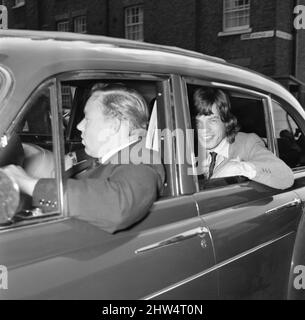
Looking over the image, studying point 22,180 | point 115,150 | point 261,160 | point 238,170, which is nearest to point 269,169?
point 261,160

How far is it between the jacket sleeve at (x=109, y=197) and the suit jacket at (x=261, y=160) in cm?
100

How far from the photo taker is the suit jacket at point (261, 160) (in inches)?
104

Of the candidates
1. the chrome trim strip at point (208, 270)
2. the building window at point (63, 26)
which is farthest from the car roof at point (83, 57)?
the building window at point (63, 26)

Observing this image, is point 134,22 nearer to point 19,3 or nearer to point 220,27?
point 220,27

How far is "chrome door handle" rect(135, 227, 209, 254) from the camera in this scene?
5.94ft

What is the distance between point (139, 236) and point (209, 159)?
120 cm

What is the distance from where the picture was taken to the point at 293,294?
282cm

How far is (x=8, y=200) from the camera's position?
1.44 meters

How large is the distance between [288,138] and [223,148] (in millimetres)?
614

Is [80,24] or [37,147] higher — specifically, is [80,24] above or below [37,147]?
above

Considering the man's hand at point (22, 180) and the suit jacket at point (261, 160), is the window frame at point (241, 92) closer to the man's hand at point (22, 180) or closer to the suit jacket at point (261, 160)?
the suit jacket at point (261, 160)

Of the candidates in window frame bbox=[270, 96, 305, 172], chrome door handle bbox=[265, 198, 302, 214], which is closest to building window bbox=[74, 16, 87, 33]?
window frame bbox=[270, 96, 305, 172]

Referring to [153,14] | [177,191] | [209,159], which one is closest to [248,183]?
[209,159]

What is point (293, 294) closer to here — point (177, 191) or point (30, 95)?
point (177, 191)
